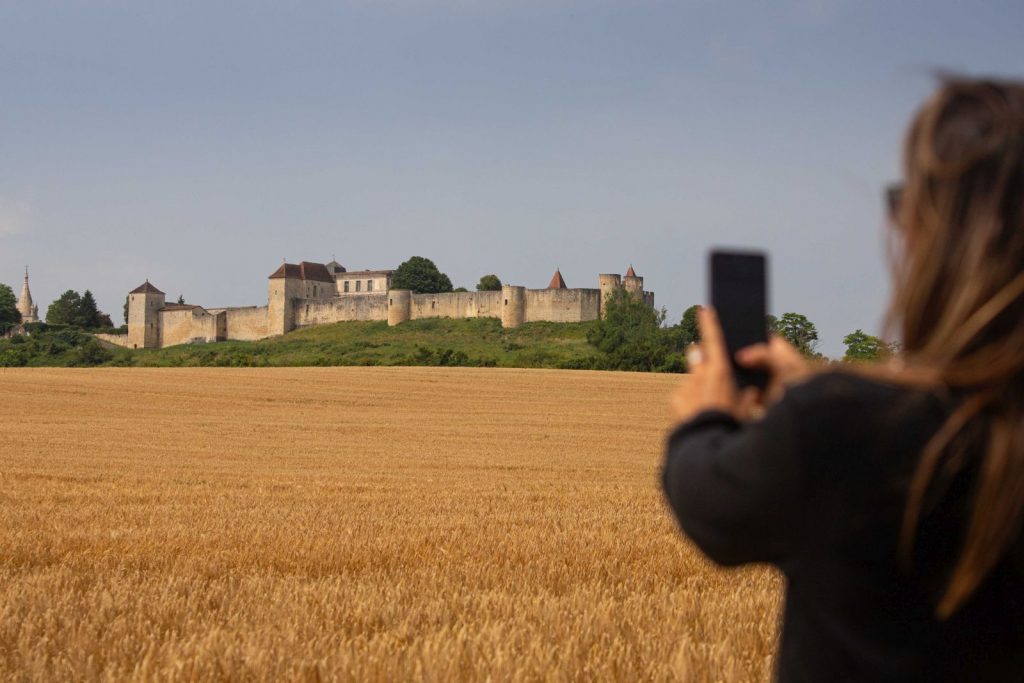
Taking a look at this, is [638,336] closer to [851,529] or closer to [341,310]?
[341,310]

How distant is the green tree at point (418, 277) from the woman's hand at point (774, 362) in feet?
355

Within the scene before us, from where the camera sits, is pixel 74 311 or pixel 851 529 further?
pixel 74 311

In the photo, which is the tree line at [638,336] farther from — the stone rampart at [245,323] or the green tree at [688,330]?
the stone rampart at [245,323]

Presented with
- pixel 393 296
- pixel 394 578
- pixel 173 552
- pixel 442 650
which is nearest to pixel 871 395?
pixel 442 650

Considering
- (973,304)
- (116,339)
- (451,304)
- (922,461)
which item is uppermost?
(451,304)

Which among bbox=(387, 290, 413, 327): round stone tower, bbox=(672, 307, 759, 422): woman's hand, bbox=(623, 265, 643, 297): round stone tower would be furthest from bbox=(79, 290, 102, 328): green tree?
bbox=(672, 307, 759, 422): woman's hand

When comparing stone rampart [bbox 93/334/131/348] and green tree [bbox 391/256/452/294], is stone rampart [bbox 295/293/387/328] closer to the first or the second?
green tree [bbox 391/256/452/294]

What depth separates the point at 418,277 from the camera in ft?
364

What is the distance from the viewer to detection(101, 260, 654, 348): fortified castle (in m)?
91.0

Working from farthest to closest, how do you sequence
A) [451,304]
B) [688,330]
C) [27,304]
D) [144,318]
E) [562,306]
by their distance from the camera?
[27,304]
[144,318]
[451,304]
[562,306]
[688,330]

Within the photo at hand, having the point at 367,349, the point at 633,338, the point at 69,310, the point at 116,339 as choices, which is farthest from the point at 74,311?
the point at 633,338

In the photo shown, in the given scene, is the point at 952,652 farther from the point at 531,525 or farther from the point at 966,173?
the point at 531,525

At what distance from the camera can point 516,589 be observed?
19.5ft

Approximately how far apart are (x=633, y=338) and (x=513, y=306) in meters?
18.6
